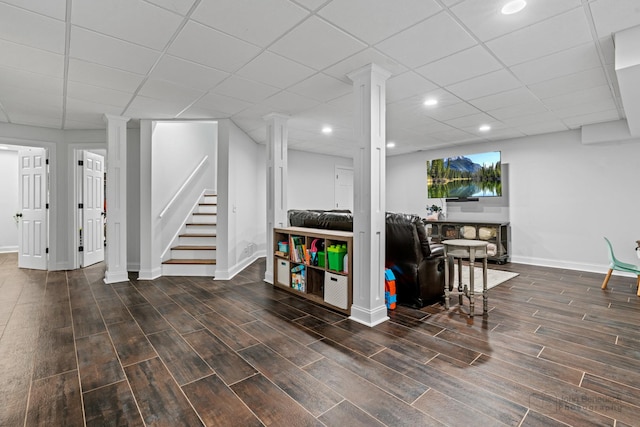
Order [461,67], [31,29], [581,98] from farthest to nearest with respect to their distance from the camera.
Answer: [581,98]
[461,67]
[31,29]

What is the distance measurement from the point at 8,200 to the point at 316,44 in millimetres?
8687

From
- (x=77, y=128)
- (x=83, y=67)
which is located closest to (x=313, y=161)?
(x=77, y=128)

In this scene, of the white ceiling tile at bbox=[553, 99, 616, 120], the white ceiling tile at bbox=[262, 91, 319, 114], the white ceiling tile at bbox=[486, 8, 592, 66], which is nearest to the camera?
the white ceiling tile at bbox=[486, 8, 592, 66]

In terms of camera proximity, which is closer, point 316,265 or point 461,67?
point 461,67

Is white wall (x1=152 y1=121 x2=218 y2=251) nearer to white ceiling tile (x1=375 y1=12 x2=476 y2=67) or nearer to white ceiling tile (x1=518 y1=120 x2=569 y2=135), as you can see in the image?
white ceiling tile (x1=375 y1=12 x2=476 y2=67)

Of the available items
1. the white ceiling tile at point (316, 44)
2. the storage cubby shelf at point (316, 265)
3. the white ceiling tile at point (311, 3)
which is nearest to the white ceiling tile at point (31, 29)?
the white ceiling tile at point (316, 44)

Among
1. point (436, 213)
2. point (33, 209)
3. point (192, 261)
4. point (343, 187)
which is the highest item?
point (343, 187)

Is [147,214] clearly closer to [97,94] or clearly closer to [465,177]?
[97,94]

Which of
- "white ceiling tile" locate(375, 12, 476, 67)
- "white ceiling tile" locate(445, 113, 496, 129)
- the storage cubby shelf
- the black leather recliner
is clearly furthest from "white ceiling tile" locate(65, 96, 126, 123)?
"white ceiling tile" locate(445, 113, 496, 129)

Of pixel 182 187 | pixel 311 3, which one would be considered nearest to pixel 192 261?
pixel 182 187

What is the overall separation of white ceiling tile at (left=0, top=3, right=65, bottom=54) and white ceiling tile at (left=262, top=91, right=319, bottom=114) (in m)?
1.97

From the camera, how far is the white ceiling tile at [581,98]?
3459mm

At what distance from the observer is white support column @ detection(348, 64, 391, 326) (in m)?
2.81

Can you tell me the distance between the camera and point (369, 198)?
2812 millimetres
